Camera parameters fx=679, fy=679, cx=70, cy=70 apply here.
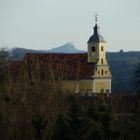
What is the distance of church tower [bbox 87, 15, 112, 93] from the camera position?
64.3 meters

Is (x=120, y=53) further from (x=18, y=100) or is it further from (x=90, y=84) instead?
(x=18, y=100)

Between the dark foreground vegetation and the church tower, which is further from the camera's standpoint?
the church tower

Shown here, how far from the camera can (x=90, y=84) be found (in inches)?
2408

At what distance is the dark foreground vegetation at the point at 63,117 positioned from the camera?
754 inches

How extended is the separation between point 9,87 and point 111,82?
140ft

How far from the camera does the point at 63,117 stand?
1978cm

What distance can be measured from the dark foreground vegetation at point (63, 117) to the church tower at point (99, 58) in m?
41.9

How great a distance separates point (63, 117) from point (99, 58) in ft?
154

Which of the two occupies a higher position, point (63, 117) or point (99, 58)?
point (99, 58)

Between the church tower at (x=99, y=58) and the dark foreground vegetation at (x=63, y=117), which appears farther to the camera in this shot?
the church tower at (x=99, y=58)

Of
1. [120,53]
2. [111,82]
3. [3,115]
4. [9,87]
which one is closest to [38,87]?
[9,87]

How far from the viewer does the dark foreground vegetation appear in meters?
19.1

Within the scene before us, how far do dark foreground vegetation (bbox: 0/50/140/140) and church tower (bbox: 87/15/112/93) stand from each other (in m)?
41.9

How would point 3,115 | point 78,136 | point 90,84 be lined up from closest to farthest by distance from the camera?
point 78,136, point 3,115, point 90,84
